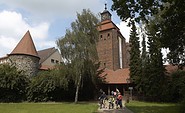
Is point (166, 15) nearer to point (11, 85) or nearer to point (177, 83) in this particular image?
point (177, 83)

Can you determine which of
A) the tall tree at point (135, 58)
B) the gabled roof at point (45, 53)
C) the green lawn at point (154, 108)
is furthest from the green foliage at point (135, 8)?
the gabled roof at point (45, 53)

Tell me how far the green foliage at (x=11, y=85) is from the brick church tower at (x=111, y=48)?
83.9ft

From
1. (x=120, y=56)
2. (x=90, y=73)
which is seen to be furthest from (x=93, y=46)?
(x=120, y=56)

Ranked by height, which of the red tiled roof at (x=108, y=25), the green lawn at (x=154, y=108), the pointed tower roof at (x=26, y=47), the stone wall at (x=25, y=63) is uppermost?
the red tiled roof at (x=108, y=25)

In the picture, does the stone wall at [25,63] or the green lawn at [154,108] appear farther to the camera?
the stone wall at [25,63]

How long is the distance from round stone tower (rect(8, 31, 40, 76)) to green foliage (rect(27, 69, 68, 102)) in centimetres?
394

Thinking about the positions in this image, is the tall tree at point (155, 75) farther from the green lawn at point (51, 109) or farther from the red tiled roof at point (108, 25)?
the red tiled roof at point (108, 25)

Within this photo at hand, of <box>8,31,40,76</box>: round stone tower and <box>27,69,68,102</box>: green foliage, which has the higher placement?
<box>8,31,40,76</box>: round stone tower

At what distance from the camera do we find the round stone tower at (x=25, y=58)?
4297 cm

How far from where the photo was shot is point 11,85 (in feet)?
125

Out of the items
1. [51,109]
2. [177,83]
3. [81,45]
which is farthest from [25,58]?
[177,83]

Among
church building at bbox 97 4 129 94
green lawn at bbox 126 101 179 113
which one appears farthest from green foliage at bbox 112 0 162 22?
church building at bbox 97 4 129 94

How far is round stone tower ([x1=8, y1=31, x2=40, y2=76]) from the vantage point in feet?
141

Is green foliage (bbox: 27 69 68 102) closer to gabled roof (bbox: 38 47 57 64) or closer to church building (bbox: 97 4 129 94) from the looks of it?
church building (bbox: 97 4 129 94)
